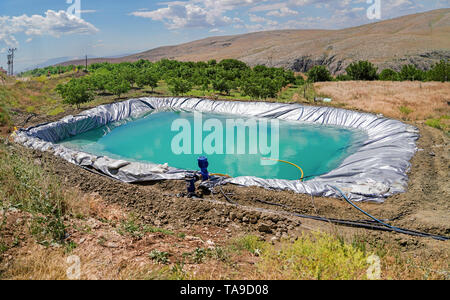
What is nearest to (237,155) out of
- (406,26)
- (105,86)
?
(105,86)

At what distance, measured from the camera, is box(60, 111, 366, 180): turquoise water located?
29.7ft

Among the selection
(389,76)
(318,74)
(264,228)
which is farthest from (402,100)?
(318,74)

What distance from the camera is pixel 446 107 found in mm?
12953

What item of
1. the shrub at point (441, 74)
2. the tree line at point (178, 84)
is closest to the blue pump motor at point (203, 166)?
the tree line at point (178, 84)

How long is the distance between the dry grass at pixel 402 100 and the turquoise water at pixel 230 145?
2632 mm

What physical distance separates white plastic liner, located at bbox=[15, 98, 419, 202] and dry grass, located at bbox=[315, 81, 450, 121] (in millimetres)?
1422

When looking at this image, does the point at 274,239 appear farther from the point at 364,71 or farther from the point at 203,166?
the point at 364,71

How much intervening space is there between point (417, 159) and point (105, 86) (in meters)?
19.3

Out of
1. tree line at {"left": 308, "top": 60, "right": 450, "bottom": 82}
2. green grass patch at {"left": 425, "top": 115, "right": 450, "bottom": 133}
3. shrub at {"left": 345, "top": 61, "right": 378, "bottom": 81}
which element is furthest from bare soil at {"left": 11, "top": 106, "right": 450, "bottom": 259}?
shrub at {"left": 345, "top": 61, "right": 378, "bottom": 81}

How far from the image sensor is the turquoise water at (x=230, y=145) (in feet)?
29.7

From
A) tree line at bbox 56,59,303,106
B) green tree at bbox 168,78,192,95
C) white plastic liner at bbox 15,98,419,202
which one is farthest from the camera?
green tree at bbox 168,78,192,95

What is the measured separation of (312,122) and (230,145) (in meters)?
5.42

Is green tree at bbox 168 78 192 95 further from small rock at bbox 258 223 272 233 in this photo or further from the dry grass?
small rock at bbox 258 223 272 233

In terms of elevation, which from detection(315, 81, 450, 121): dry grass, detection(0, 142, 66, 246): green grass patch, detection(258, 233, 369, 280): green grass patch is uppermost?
detection(315, 81, 450, 121): dry grass
